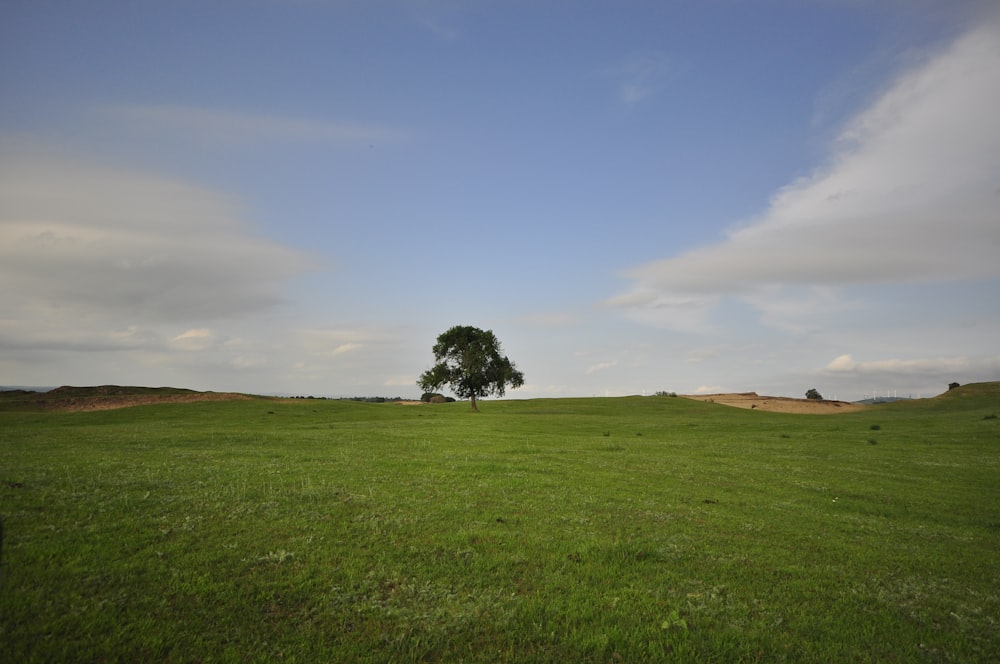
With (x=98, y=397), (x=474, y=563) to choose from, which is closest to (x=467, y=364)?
(x=98, y=397)

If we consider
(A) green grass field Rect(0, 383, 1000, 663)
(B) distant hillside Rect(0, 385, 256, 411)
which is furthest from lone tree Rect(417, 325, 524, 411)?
(A) green grass field Rect(0, 383, 1000, 663)

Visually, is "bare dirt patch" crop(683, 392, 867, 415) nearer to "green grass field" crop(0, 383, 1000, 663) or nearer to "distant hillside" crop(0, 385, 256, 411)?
"green grass field" crop(0, 383, 1000, 663)

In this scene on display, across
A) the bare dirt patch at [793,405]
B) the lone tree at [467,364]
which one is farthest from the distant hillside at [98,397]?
the bare dirt patch at [793,405]

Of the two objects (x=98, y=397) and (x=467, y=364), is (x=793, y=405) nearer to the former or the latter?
(x=467, y=364)

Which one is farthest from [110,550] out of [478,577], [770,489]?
[770,489]

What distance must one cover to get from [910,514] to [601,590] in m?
15.5

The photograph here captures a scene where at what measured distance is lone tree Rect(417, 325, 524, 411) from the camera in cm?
9088

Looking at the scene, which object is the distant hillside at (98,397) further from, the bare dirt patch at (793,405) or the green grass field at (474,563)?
the bare dirt patch at (793,405)

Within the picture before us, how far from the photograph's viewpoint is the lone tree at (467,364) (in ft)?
298

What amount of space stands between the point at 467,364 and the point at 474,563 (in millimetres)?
79546

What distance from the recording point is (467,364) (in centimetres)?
9056

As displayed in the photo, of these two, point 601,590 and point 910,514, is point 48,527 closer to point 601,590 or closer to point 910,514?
point 601,590

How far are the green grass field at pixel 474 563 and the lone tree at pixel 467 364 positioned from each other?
66503 mm

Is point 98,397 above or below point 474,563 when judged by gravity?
above
